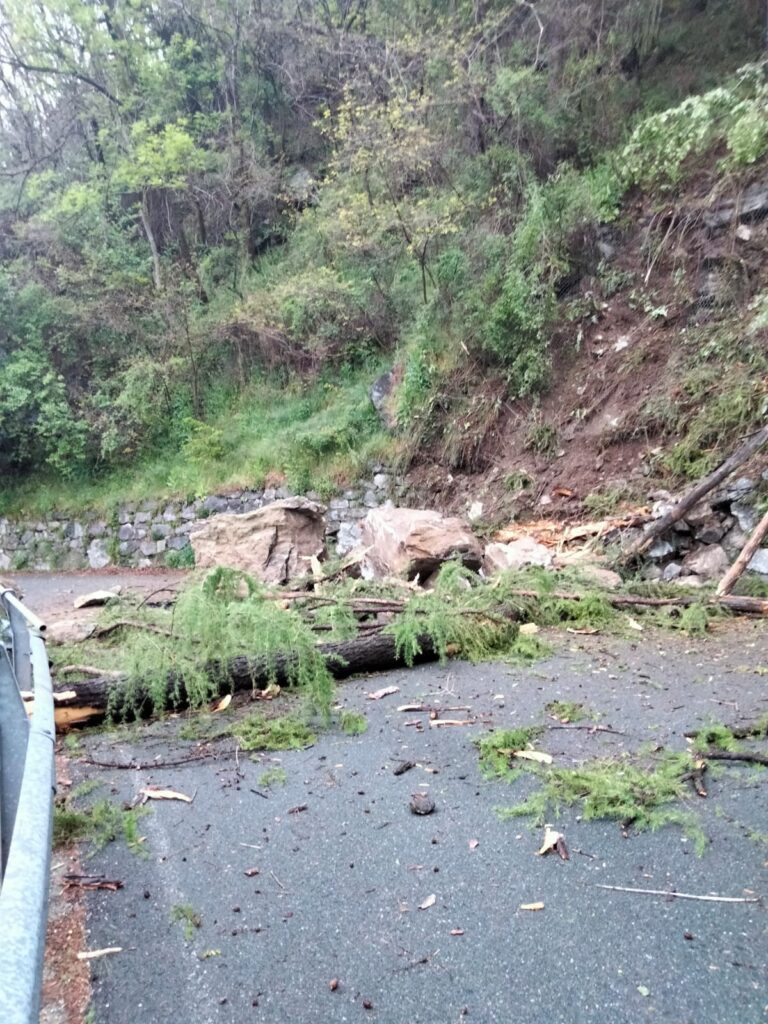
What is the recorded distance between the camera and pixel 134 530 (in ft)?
47.1

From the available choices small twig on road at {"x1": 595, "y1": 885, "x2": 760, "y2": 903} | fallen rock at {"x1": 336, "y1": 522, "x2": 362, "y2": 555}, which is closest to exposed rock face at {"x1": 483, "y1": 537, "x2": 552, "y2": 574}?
fallen rock at {"x1": 336, "y1": 522, "x2": 362, "y2": 555}

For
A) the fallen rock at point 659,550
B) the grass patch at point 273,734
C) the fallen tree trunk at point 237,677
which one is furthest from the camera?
the fallen rock at point 659,550

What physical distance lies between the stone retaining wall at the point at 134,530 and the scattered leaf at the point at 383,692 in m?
7.49

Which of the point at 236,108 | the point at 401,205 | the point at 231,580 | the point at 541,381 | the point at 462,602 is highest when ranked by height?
the point at 236,108

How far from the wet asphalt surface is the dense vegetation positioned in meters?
8.34

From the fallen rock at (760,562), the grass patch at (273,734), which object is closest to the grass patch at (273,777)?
the grass patch at (273,734)

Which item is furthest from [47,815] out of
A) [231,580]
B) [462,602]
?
[462,602]

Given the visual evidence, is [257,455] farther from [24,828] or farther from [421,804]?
[24,828]

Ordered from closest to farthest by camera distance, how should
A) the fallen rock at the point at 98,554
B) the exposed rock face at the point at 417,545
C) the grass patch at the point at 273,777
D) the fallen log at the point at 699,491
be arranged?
the grass patch at the point at 273,777
the fallen log at the point at 699,491
the exposed rock face at the point at 417,545
the fallen rock at the point at 98,554

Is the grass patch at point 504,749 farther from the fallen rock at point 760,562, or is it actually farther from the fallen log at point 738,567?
the fallen rock at point 760,562

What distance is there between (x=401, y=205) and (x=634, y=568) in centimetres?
896

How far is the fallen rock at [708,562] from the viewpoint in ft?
22.9

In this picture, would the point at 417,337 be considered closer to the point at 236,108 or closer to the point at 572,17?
the point at 572,17

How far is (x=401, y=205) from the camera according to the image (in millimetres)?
12742
